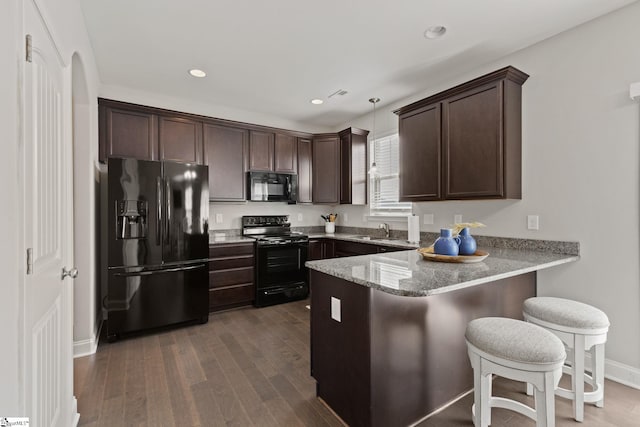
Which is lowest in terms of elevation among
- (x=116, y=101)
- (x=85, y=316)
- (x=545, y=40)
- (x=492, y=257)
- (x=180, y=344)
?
(x=180, y=344)

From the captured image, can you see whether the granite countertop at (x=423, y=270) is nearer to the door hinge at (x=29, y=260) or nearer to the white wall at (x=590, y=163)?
the white wall at (x=590, y=163)

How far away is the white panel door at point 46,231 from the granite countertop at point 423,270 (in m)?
1.30

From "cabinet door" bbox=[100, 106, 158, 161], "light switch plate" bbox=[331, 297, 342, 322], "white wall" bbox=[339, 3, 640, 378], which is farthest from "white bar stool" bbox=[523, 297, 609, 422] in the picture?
"cabinet door" bbox=[100, 106, 158, 161]

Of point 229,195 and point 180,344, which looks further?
point 229,195

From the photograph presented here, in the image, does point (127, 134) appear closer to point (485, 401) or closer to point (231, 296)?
point (231, 296)

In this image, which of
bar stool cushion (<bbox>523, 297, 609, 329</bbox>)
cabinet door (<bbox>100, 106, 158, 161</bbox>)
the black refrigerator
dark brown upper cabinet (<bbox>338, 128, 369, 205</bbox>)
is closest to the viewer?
bar stool cushion (<bbox>523, 297, 609, 329</bbox>)

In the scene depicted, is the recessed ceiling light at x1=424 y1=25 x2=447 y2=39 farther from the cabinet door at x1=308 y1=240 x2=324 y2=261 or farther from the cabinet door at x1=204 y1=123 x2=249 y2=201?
the cabinet door at x1=308 y1=240 x2=324 y2=261

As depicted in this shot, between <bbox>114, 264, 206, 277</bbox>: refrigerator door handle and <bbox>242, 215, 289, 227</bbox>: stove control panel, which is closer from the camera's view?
<bbox>114, 264, 206, 277</bbox>: refrigerator door handle

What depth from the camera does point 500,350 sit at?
4.60 ft

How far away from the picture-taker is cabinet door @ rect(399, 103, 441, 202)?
10.1ft

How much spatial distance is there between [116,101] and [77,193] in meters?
1.26

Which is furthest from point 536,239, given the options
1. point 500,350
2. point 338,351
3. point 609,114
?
point 338,351

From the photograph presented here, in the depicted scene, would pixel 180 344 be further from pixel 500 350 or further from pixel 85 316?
pixel 500 350

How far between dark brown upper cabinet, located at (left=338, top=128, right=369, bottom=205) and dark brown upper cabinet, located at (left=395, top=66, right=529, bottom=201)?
133 cm
